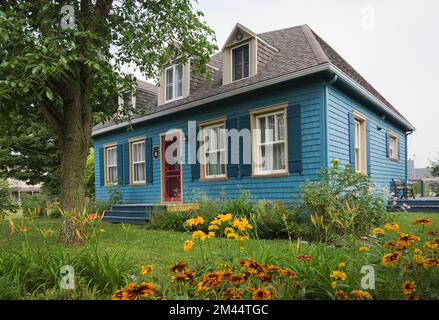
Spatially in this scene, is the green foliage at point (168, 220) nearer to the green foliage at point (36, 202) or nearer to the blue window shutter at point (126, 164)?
the blue window shutter at point (126, 164)

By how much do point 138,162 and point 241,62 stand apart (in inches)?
228

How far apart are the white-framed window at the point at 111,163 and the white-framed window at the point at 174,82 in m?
3.87

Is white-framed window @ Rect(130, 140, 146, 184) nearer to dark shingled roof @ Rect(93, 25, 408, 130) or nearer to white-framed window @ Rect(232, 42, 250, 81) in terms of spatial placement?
dark shingled roof @ Rect(93, 25, 408, 130)

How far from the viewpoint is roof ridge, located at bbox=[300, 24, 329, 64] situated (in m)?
8.11

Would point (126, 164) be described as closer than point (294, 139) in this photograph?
No

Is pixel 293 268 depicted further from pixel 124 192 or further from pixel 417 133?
pixel 417 133

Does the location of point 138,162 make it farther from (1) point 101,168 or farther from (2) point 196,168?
(2) point 196,168

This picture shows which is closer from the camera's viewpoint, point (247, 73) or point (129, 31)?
point (129, 31)

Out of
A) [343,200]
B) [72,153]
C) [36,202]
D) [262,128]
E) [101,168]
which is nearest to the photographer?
[72,153]

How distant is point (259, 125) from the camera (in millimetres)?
9570

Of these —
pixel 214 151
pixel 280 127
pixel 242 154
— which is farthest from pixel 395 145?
pixel 214 151

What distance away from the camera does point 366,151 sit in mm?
10359

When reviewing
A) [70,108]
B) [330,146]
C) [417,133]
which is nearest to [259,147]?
[330,146]
